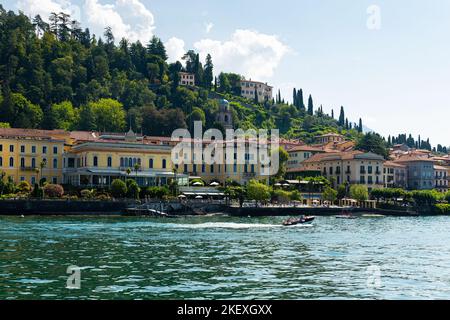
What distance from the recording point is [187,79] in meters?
173

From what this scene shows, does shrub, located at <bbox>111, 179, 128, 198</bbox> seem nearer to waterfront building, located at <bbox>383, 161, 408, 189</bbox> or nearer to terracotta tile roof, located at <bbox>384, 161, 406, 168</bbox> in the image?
waterfront building, located at <bbox>383, 161, 408, 189</bbox>

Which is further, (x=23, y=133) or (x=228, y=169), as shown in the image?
(x=228, y=169)

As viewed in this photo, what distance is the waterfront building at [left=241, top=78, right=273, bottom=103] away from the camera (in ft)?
631

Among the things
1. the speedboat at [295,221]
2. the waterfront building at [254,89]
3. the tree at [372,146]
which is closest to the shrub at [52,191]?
the speedboat at [295,221]

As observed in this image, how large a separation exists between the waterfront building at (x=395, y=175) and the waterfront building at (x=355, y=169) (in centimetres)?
568

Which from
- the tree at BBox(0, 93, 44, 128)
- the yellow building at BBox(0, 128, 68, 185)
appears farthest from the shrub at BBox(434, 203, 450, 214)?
the tree at BBox(0, 93, 44, 128)

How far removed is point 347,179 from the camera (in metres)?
107

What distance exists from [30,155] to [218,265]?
60.7 m

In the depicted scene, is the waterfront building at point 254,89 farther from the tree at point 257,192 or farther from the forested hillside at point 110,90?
the tree at point 257,192

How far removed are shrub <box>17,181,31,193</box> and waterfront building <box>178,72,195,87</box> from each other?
96.5 meters

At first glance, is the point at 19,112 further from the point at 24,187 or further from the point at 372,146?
the point at 372,146

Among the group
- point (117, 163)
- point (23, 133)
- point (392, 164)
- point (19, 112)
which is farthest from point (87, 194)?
point (392, 164)

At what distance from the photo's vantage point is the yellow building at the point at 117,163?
8212 centimetres

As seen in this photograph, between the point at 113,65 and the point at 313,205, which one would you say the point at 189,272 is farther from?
the point at 113,65
